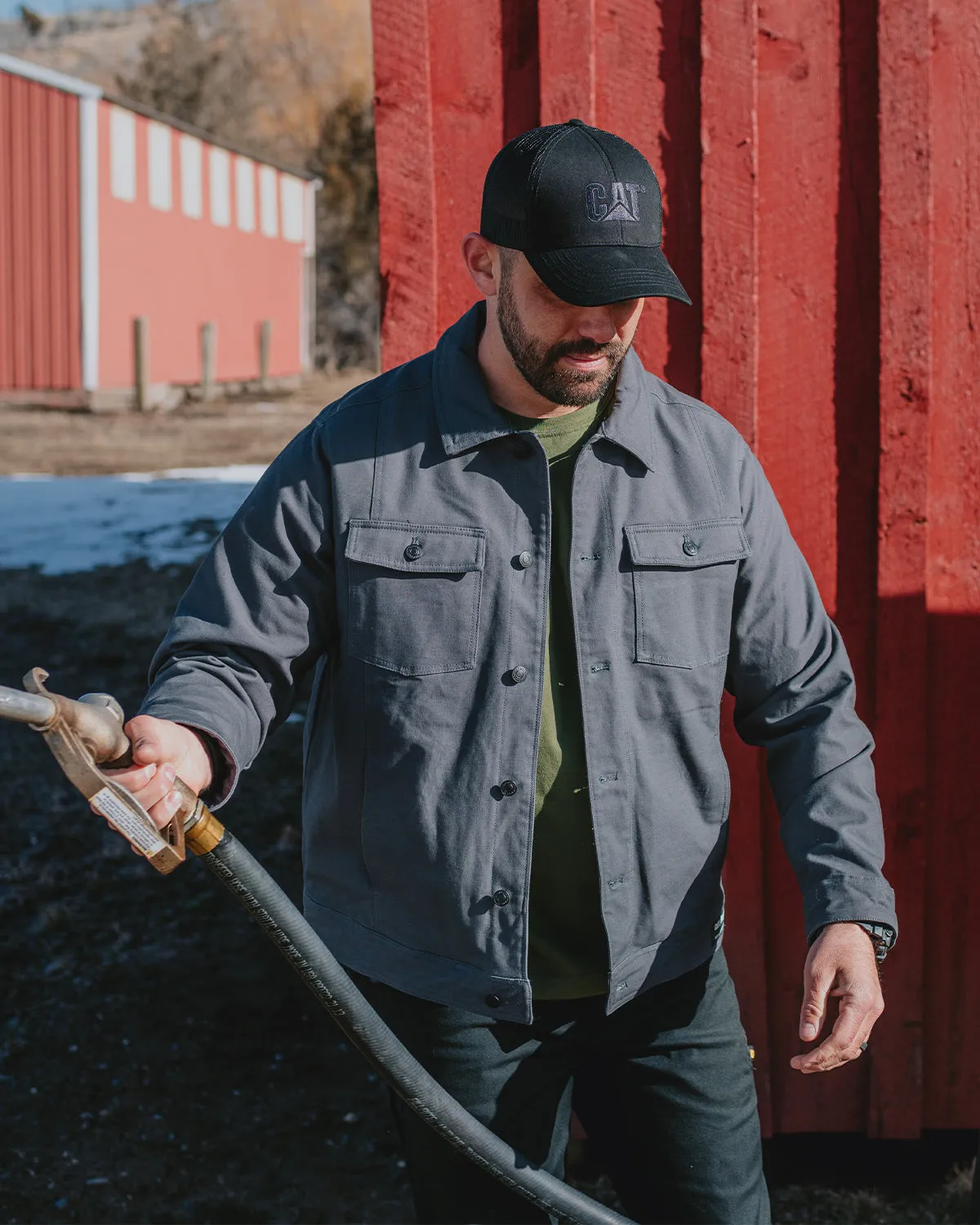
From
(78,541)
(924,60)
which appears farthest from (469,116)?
(78,541)

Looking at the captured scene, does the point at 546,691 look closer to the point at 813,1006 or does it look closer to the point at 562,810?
the point at 562,810

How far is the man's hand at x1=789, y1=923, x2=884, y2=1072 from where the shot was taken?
1.93 meters

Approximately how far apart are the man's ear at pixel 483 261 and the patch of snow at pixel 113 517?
7.27 m

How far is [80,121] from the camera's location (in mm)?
18047

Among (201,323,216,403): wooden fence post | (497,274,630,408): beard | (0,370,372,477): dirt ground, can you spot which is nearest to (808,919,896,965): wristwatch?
(497,274,630,408): beard

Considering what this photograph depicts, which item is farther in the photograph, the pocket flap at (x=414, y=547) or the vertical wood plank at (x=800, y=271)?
the vertical wood plank at (x=800, y=271)

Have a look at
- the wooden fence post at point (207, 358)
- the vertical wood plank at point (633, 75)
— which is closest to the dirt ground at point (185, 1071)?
the vertical wood plank at point (633, 75)

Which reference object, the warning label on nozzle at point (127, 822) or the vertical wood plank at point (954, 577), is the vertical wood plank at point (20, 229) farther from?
the warning label on nozzle at point (127, 822)

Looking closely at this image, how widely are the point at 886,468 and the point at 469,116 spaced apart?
3.82 ft

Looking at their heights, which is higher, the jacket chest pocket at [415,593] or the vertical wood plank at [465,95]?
the vertical wood plank at [465,95]

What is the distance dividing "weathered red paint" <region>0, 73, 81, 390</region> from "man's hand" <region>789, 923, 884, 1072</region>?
58.2ft

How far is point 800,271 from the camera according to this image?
10.1ft

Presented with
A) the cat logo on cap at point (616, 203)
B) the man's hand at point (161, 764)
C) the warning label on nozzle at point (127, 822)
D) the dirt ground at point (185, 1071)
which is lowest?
the dirt ground at point (185, 1071)

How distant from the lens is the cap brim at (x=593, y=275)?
1948 mm
